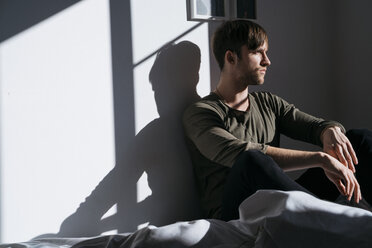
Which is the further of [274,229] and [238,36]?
[238,36]

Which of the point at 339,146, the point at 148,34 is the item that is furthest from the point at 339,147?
the point at 148,34

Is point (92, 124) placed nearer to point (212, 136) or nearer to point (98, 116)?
point (98, 116)

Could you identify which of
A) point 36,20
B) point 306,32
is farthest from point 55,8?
point 306,32

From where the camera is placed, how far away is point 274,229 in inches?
49.5

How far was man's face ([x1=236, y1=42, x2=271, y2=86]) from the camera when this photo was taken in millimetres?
2059

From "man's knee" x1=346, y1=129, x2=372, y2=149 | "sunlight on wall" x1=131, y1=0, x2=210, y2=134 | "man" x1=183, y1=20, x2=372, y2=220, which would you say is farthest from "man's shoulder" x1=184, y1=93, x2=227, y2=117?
"man's knee" x1=346, y1=129, x2=372, y2=149

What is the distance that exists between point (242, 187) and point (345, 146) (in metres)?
0.48

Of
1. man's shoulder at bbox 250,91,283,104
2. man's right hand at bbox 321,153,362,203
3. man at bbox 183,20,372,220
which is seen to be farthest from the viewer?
man's shoulder at bbox 250,91,283,104

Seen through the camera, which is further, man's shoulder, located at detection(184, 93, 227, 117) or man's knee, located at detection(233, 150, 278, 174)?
man's shoulder, located at detection(184, 93, 227, 117)

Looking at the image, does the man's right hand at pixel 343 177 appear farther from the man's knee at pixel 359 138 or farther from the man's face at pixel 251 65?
the man's face at pixel 251 65

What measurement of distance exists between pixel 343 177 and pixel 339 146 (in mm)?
219

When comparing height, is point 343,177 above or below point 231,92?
below

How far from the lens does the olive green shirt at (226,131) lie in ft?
6.15

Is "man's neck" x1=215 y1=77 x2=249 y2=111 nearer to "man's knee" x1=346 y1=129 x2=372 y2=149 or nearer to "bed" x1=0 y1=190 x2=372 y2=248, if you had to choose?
"man's knee" x1=346 y1=129 x2=372 y2=149
